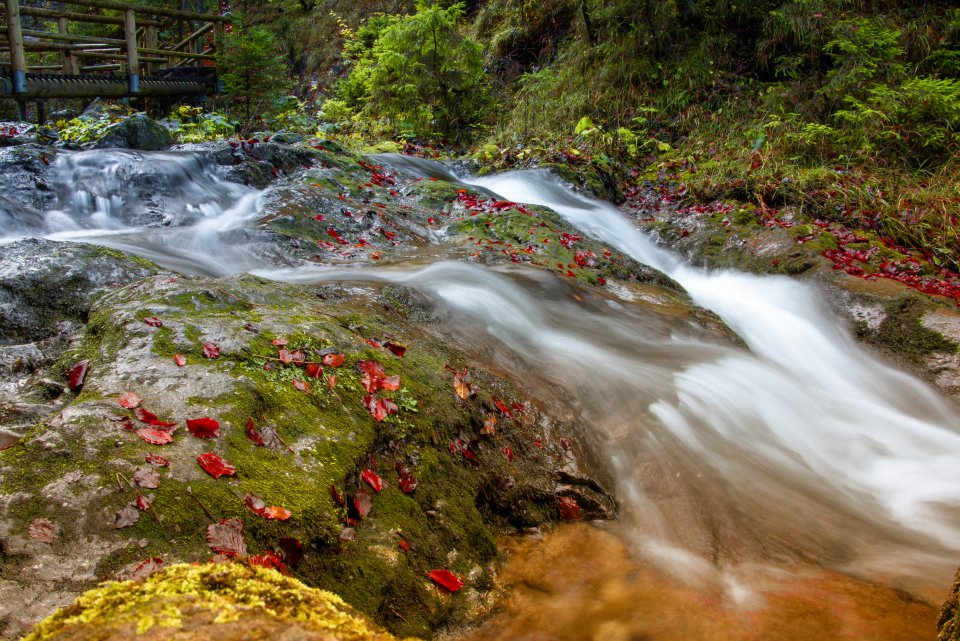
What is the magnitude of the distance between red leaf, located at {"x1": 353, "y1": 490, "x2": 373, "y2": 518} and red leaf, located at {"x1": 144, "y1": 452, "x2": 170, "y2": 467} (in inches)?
25.6

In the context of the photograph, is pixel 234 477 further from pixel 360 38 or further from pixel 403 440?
pixel 360 38

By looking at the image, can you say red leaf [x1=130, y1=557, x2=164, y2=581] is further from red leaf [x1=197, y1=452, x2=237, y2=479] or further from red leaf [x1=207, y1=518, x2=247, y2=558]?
red leaf [x1=197, y1=452, x2=237, y2=479]

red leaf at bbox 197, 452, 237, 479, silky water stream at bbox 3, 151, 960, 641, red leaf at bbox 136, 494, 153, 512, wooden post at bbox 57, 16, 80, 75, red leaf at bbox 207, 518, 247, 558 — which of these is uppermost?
wooden post at bbox 57, 16, 80, 75

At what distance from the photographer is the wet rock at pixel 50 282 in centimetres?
330

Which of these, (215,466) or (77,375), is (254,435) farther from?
(77,375)

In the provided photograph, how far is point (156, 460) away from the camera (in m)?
1.79

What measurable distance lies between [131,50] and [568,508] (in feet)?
51.9

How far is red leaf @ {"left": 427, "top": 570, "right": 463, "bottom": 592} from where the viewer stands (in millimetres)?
2078

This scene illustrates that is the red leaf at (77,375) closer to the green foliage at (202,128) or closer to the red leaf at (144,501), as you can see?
the red leaf at (144,501)

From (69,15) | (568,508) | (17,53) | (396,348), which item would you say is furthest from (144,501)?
(69,15)

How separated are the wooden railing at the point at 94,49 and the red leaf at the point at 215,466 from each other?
43.9ft

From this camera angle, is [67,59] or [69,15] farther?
[67,59]

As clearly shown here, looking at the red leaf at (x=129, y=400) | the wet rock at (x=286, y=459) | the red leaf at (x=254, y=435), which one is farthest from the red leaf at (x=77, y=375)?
the red leaf at (x=254, y=435)

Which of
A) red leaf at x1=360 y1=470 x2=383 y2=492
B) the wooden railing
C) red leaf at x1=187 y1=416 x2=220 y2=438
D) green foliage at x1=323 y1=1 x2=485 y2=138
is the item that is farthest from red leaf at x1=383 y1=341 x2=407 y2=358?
the wooden railing
